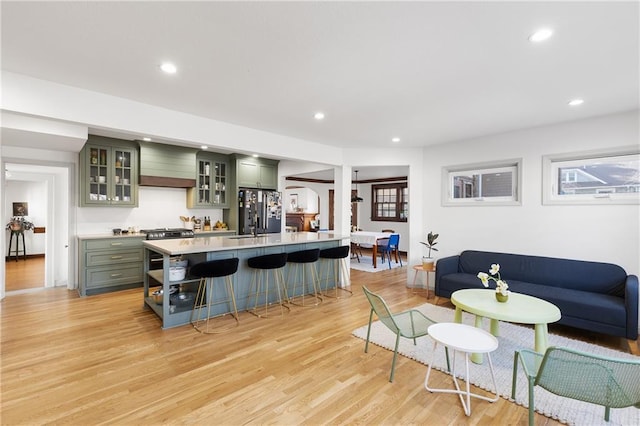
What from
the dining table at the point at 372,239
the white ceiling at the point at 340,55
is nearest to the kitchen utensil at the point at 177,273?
the white ceiling at the point at 340,55

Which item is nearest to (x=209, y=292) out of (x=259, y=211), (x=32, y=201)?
(x=259, y=211)

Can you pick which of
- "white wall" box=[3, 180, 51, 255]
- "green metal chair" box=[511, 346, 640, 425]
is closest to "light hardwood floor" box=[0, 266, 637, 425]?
"green metal chair" box=[511, 346, 640, 425]

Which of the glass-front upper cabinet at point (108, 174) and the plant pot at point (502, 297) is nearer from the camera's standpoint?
the plant pot at point (502, 297)

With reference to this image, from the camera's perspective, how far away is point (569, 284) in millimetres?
3744

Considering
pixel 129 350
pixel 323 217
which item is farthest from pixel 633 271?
pixel 323 217

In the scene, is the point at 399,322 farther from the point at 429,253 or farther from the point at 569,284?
the point at 429,253

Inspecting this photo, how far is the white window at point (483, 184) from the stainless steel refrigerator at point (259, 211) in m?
3.51

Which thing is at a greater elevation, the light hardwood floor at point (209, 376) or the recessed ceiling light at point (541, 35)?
the recessed ceiling light at point (541, 35)

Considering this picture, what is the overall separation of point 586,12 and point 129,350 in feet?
14.5

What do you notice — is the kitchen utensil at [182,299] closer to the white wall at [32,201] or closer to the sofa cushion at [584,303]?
the sofa cushion at [584,303]

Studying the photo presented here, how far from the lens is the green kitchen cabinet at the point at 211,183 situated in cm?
600

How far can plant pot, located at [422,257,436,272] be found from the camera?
16.1 feet

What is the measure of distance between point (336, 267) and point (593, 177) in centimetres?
384

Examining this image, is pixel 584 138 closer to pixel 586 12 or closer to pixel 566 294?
pixel 566 294
